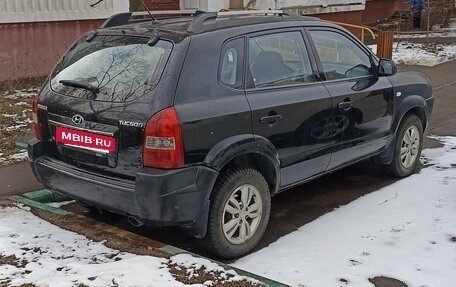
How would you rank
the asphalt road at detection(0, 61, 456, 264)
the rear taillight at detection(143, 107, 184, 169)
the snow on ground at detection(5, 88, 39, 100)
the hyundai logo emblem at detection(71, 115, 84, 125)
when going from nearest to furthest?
the rear taillight at detection(143, 107, 184, 169), the hyundai logo emblem at detection(71, 115, 84, 125), the asphalt road at detection(0, 61, 456, 264), the snow on ground at detection(5, 88, 39, 100)

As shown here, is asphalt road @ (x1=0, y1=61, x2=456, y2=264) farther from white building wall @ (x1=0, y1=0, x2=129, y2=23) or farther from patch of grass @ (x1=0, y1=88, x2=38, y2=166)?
white building wall @ (x1=0, y1=0, x2=129, y2=23)

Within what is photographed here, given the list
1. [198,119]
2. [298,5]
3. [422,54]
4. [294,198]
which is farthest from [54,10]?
[422,54]

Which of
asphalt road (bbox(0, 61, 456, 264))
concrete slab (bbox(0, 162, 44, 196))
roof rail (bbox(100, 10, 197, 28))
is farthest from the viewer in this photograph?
concrete slab (bbox(0, 162, 44, 196))

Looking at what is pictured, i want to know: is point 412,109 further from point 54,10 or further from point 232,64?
point 54,10

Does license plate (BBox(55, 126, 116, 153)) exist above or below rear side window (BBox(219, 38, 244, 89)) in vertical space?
below

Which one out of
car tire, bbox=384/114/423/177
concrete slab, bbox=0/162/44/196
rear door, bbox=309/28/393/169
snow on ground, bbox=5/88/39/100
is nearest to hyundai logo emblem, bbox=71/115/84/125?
concrete slab, bbox=0/162/44/196

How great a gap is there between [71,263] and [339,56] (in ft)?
Answer: 9.79

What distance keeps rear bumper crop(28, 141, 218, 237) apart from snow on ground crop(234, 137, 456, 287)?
0.60 m

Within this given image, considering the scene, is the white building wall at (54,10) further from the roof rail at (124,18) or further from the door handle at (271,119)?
the door handle at (271,119)

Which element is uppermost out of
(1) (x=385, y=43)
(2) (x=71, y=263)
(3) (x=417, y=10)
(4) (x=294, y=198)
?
(3) (x=417, y=10)

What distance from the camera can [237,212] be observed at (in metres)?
4.16

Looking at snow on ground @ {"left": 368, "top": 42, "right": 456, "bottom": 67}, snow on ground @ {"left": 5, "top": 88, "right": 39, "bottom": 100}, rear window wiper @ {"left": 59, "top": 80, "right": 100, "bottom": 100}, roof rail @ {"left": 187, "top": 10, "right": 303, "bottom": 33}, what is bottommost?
snow on ground @ {"left": 5, "top": 88, "right": 39, "bottom": 100}

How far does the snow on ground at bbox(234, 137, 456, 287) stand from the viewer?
388cm

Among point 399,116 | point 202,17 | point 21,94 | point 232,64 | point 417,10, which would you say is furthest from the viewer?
point 417,10
